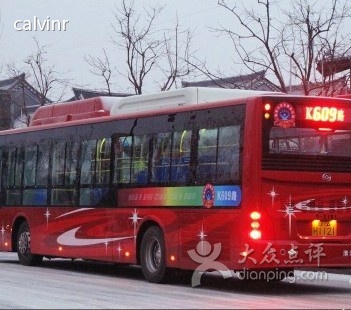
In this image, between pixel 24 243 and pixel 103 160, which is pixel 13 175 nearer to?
pixel 24 243

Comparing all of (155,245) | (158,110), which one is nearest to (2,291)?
(155,245)

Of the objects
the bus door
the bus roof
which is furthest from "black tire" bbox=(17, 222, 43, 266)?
the bus door

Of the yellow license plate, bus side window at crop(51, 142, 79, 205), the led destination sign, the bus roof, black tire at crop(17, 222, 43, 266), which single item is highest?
the bus roof

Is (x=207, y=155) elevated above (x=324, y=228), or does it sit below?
above

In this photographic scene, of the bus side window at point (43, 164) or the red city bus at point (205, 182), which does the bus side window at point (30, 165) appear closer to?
the bus side window at point (43, 164)

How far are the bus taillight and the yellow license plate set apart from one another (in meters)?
0.95

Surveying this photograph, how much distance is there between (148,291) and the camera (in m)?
16.3

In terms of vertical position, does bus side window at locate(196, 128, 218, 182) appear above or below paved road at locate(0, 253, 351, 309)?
above

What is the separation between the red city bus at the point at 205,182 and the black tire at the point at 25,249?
151 cm

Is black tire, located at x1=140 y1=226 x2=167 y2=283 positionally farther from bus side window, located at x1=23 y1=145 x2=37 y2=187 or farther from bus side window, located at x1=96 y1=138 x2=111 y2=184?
bus side window, located at x1=23 y1=145 x2=37 y2=187

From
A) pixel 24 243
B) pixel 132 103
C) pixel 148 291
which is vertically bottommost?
pixel 148 291

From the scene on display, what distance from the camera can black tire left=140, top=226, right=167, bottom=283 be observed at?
17.7 metres

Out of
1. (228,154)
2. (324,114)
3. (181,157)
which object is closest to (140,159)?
(181,157)

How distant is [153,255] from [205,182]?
6.81 ft
